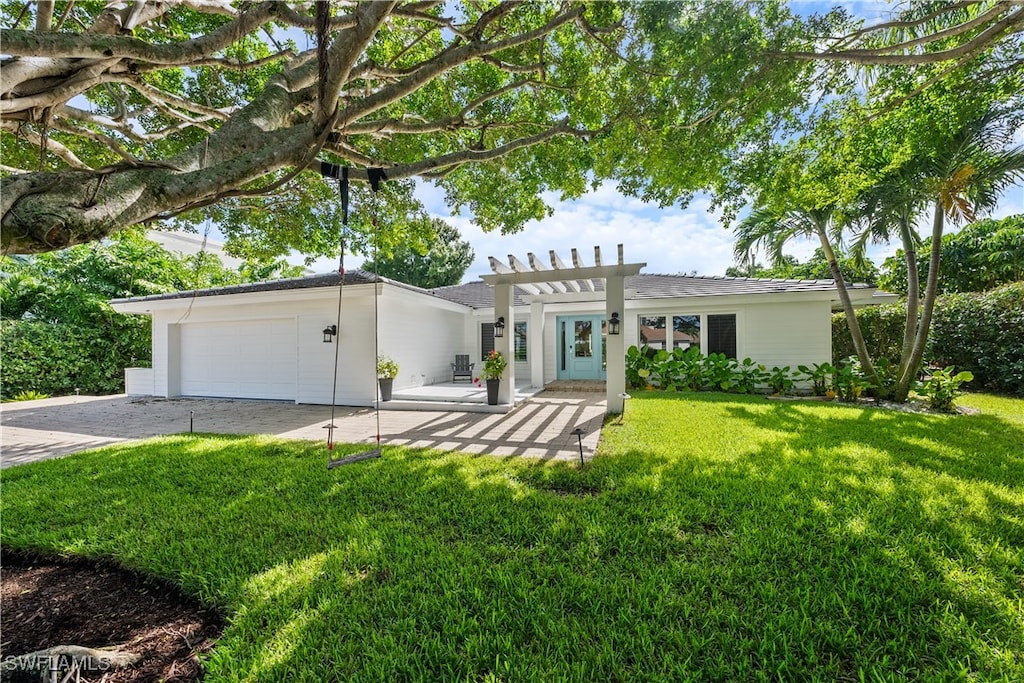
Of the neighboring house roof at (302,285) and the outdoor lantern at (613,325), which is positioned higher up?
the neighboring house roof at (302,285)

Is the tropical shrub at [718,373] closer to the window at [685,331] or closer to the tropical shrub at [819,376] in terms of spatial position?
the window at [685,331]

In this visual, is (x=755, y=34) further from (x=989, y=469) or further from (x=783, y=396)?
(x=783, y=396)

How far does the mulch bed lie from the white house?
6938 mm

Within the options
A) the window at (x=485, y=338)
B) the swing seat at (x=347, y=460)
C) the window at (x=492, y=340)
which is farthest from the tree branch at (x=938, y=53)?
the window at (x=485, y=338)

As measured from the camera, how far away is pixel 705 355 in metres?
12.2

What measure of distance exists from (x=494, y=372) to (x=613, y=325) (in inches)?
114

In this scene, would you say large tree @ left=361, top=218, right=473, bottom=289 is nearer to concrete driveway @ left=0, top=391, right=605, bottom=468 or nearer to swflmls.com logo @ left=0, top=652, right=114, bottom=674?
concrete driveway @ left=0, top=391, right=605, bottom=468

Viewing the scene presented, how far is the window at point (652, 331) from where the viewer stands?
12.8m

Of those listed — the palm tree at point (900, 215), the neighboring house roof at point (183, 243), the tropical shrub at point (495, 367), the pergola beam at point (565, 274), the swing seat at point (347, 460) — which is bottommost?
the swing seat at point (347, 460)

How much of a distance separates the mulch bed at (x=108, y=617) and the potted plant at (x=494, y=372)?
6681 millimetres

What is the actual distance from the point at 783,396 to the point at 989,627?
9560mm

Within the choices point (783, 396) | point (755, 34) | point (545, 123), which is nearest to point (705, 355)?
point (783, 396)

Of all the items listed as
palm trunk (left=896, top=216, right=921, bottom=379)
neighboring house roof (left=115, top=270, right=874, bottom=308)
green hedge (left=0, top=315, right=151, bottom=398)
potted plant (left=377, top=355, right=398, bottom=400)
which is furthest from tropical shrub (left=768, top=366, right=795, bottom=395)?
green hedge (left=0, top=315, right=151, bottom=398)

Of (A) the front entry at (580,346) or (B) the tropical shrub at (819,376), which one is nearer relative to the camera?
(B) the tropical shrub at (819,376)
